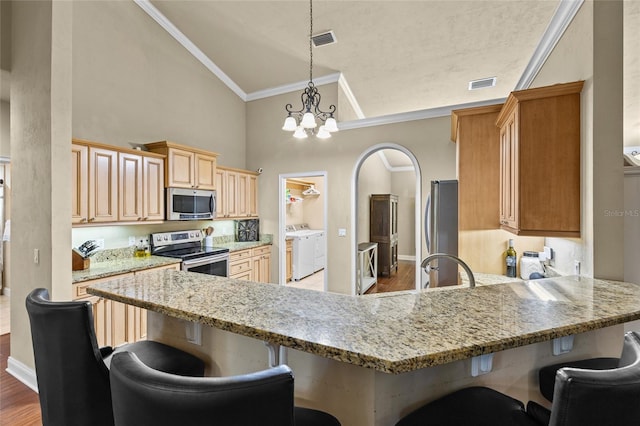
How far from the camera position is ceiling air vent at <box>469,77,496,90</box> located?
14.7ft

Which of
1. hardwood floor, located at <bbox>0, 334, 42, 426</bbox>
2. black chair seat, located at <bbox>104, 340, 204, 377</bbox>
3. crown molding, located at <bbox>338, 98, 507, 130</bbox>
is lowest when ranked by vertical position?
hardwood floor, located at <bbox>0, 334, 42, 426</bbox>

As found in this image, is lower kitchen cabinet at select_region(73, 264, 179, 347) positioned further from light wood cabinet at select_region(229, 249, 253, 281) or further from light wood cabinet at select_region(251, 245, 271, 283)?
light wood cabinet at select_region(251, 245, 271, 283)

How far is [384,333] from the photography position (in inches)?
36.1

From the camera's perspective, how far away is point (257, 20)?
3.75 meters

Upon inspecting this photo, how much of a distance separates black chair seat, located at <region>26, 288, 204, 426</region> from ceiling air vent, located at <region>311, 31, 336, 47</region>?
3812 millimetres

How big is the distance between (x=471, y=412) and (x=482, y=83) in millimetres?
4948

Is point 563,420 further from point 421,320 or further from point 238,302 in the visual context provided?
point 238,302

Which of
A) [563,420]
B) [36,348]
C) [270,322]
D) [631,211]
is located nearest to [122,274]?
[36,348]

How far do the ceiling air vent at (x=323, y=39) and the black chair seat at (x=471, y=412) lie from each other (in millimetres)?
3963

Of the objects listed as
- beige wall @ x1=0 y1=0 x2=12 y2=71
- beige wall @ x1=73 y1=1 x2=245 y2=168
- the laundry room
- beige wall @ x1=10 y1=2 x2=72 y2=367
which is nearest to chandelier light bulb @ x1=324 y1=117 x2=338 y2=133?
beige wall @ x1=10 y1=2 x2=72 y2=367

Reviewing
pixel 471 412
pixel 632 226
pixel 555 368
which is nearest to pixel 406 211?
pixel 632 226

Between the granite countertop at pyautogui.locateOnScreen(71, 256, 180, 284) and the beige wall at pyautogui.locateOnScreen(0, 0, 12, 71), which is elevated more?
the beige wall at pyautogui.locateOnScreen(0, 0, 12, 71)

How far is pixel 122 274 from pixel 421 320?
297 cm

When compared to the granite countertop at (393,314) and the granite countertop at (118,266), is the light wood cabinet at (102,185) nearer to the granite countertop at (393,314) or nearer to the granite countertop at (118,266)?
the granite countertop at (118,266)
